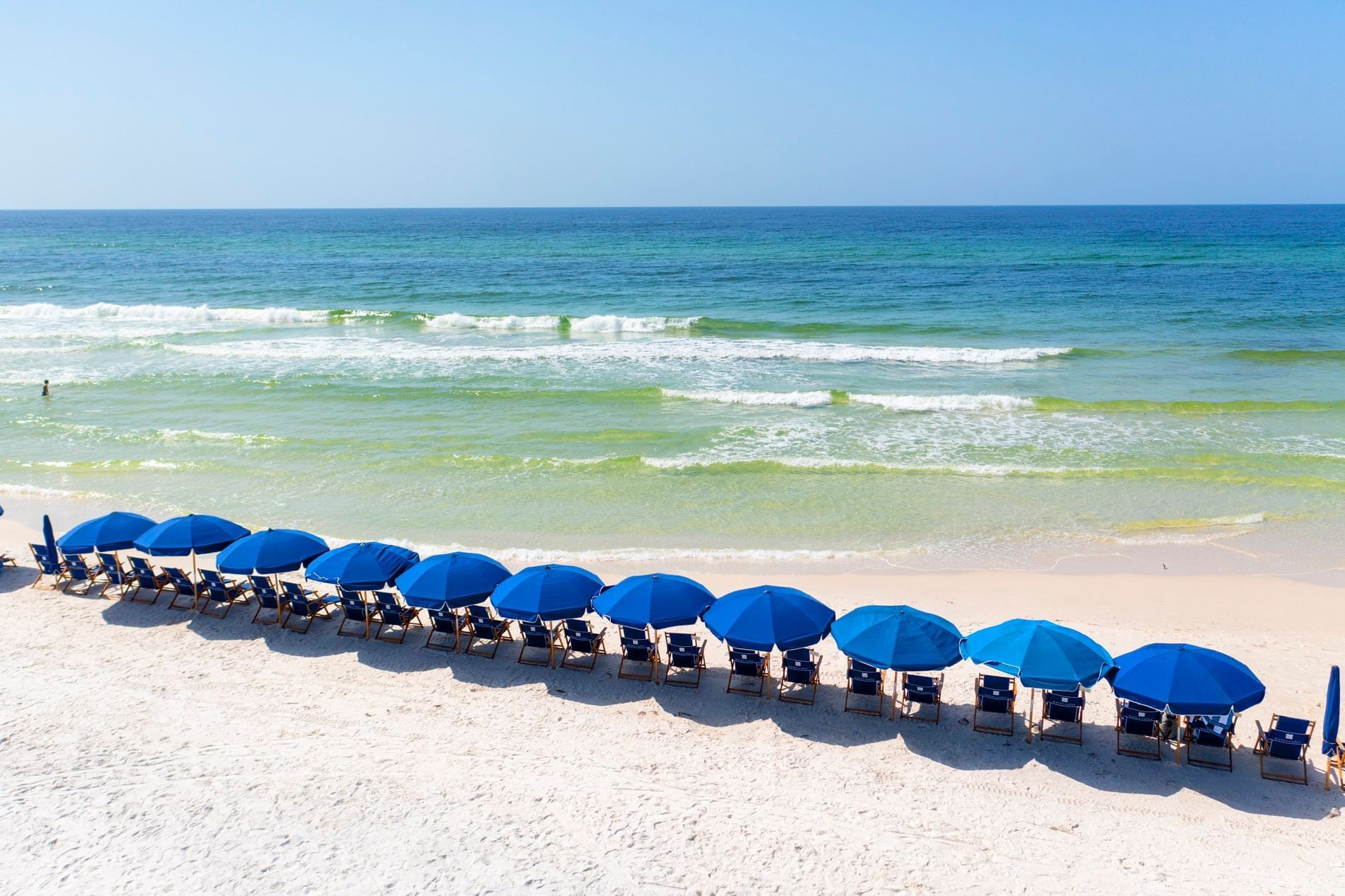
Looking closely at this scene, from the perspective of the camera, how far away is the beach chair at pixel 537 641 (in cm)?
1102

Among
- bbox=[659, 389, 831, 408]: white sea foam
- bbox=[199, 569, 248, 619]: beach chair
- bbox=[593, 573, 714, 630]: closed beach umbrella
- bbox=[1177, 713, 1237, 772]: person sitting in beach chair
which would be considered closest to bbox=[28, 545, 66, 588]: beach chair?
bbox=[199, 569, 248, 619]: beach chair

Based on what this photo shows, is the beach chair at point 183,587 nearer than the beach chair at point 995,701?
No

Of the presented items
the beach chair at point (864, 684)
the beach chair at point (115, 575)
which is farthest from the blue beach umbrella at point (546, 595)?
the beach chair at point (115, 575)

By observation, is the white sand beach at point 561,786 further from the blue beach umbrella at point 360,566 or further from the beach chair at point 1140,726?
the blue beach umbrella at point 360,566

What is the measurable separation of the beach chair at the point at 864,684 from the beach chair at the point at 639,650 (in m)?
2.51

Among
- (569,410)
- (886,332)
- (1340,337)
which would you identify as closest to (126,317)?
(569,410)

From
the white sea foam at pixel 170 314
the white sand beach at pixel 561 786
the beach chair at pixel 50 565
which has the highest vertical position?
the white sea foam at pixel 170 314

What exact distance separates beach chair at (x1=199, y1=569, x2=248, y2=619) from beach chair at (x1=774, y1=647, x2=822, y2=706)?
8331mm

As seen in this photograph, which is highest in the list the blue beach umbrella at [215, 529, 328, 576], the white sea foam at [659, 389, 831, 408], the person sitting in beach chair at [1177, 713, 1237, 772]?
the white sea foam at [659, 389, 831, 408]

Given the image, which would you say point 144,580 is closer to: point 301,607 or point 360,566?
point 301,607

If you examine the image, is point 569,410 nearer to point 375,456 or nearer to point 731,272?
point 375,456

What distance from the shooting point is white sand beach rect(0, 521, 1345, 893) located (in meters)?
7.36

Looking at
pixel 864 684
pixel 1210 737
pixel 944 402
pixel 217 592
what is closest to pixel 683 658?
pixel 864 684

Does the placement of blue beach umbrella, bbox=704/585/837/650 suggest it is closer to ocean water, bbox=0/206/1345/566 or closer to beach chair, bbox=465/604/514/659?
beach chair, bbox=465/604/514/659
